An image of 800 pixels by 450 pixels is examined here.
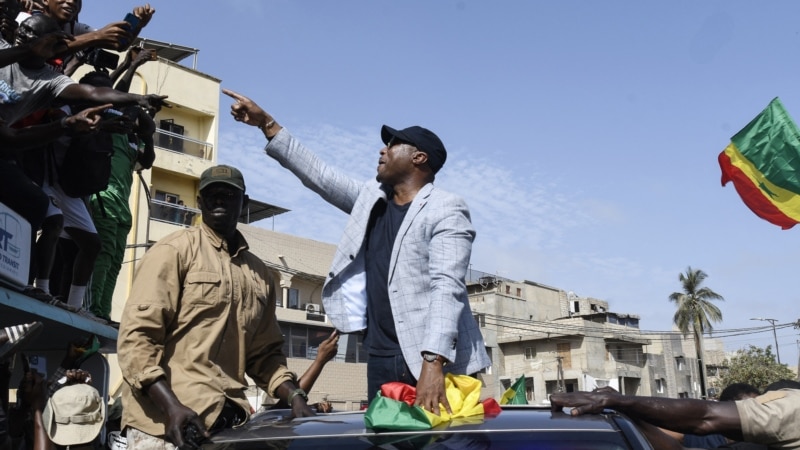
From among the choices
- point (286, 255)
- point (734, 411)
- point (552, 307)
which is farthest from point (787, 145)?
point (552, 307)

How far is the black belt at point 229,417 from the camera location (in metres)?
3.17

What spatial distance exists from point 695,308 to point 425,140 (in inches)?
2403

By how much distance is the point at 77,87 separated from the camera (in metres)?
5.60

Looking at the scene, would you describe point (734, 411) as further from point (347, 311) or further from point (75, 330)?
point (75, 330)

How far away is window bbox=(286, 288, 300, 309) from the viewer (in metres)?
32.6

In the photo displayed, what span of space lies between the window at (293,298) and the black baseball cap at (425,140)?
2874cm

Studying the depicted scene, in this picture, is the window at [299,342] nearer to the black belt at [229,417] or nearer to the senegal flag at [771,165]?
the senegal flag at [771,165]

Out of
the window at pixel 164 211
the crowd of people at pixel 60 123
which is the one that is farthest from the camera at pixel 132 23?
the window at pixel 164 211

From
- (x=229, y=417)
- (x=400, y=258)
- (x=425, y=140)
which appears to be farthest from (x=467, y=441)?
(x=425, y=140)

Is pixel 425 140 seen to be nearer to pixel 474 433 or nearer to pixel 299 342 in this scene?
pixel 474 433

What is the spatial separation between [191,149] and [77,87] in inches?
894

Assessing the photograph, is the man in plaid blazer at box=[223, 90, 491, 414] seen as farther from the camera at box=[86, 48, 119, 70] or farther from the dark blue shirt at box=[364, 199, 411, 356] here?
the camera at box=[86, 48, 119, 70]

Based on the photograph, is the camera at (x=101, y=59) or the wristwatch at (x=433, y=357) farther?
the camera at (x=101, y=59)

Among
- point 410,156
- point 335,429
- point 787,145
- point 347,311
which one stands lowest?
point 335,429
